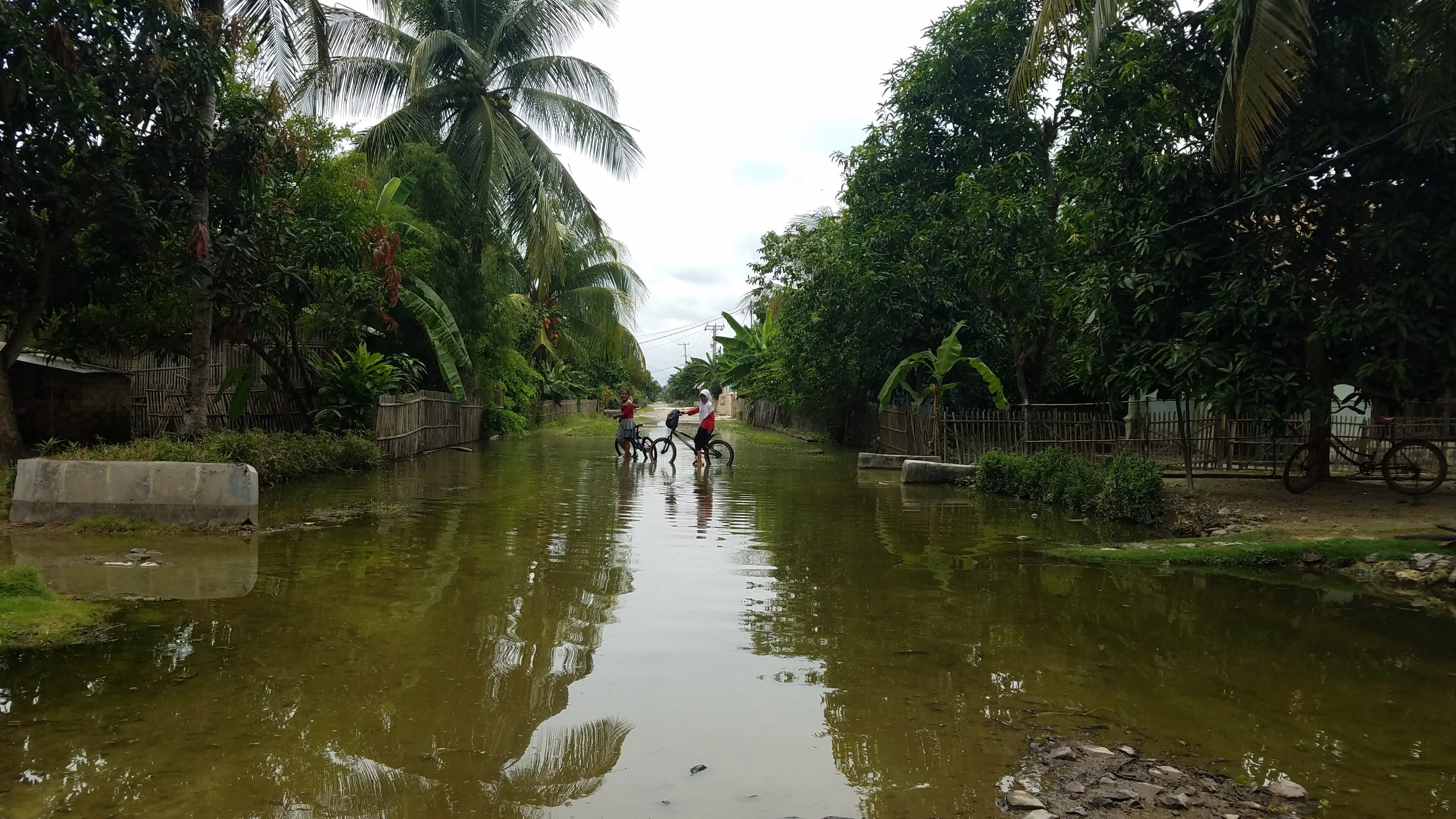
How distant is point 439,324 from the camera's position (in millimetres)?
19062

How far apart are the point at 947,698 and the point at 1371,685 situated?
254 centimetres

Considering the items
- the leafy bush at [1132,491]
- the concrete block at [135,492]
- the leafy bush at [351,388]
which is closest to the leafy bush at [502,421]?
the leafy bush at [351,388]

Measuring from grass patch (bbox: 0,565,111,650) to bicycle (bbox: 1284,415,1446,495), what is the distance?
1250 cm

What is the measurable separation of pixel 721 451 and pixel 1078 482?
10.2 m

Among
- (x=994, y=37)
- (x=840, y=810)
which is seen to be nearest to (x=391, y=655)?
(x=840, y=810)

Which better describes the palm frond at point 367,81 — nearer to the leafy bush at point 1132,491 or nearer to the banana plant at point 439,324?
the banana plant at point 439,324

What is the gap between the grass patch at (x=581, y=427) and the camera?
1337 inches

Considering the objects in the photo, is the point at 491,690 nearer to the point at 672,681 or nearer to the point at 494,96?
the point at 672,681

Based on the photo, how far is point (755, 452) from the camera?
83.3ft

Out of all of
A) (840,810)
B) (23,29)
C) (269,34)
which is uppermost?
(269,34)

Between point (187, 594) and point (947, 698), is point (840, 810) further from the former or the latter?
point (187, 594)

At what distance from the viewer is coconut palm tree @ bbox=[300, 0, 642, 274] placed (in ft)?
67.8

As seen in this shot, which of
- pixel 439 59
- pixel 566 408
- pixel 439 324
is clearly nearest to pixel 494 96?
pixel 439 59

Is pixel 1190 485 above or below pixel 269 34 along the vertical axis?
below
